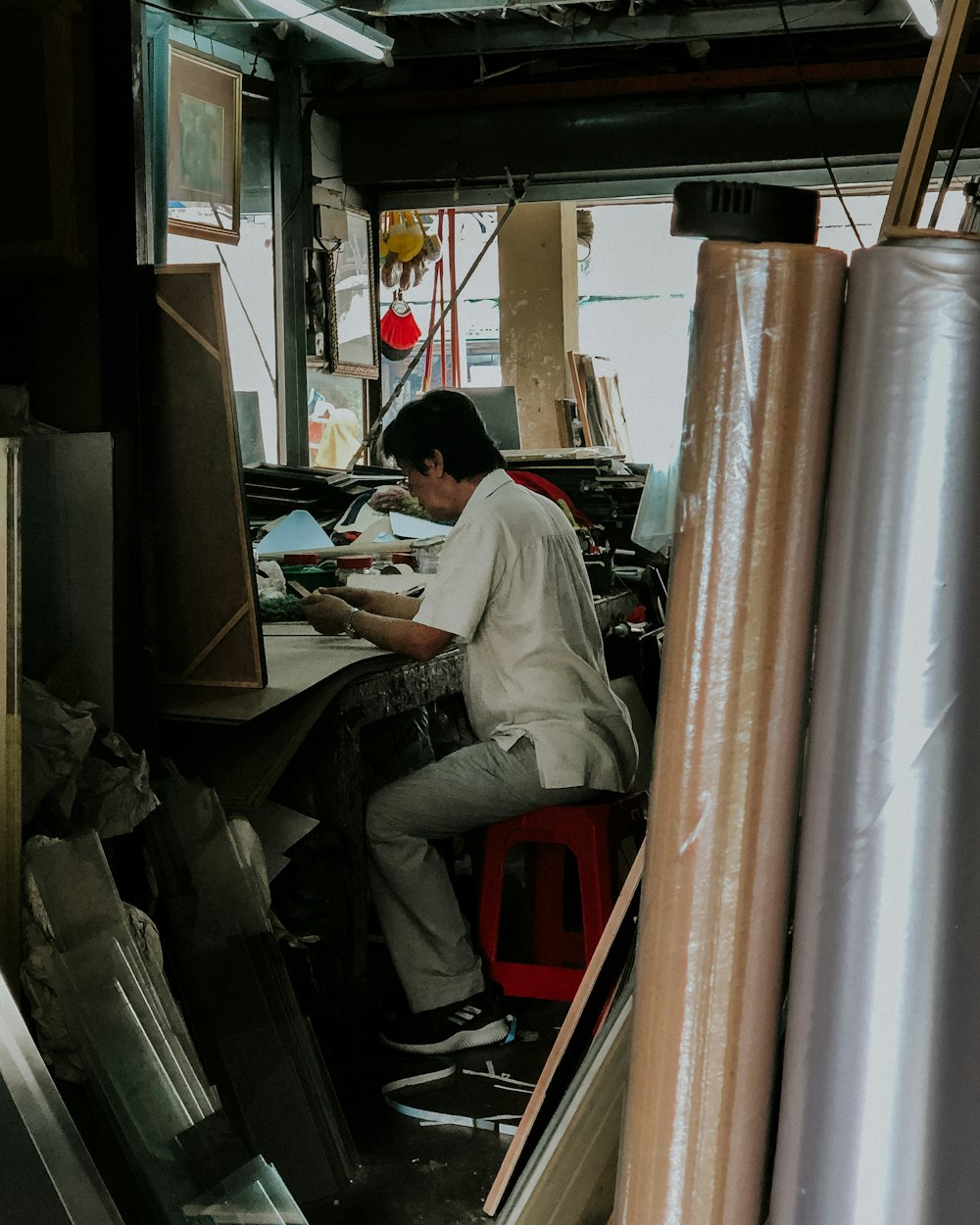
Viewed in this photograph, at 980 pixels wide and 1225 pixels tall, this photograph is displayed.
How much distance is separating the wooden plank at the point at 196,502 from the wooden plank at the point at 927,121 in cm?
211

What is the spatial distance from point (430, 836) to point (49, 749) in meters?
1.37

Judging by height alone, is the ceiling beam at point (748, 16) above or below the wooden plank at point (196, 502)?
above

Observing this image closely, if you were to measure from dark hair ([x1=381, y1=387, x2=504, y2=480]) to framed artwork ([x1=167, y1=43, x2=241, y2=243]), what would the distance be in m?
2.40

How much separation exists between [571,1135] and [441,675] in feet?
7.38

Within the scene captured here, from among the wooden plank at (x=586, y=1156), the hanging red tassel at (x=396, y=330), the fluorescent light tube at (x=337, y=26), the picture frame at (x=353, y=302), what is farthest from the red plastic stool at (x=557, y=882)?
the hanging red tassel at (x=396, y=330)

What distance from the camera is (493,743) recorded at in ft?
11.7

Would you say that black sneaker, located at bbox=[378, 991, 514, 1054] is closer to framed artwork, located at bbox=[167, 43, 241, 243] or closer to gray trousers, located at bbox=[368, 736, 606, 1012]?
gray trousers, located at bbox=[368, 736, 606, 1012]

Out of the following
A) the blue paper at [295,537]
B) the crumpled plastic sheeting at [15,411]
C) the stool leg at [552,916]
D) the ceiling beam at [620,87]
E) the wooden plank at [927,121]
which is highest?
the ceiling beam at [620,87]

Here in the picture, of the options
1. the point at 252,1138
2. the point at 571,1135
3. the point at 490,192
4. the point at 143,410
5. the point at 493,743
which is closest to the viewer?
the point at 571,1135

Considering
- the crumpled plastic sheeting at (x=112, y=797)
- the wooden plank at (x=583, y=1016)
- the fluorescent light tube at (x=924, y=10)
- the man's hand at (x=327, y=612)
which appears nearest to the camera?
the wooden plank at (x=583, y=1016)

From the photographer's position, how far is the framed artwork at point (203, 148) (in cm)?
559

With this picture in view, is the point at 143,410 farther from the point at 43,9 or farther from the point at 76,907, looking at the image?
the point at 76,907

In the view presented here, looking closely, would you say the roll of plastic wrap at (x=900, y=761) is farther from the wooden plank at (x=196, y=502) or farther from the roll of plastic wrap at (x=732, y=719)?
the wooden plank at (x=196, y=502)

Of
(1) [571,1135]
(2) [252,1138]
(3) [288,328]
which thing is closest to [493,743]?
(2) [252,1138]
